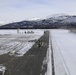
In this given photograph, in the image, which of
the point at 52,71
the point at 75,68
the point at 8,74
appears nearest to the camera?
the point at 8,74

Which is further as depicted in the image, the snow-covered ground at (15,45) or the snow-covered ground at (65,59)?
the snow-covered ground at (15,45)

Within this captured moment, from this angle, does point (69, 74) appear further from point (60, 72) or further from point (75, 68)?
point (75, 68)

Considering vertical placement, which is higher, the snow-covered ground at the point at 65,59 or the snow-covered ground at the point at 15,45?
the snow-covered ground at the point at 65,59

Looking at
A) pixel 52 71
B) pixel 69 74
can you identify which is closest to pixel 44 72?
pixel 52 71

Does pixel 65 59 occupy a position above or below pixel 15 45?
above

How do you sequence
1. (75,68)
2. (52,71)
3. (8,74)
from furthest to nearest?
1. (75,68)
2. (52,71)
3. (8,74)

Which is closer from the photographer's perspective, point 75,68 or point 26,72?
A: point 26,72

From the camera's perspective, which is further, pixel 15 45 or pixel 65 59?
pixel 15 45

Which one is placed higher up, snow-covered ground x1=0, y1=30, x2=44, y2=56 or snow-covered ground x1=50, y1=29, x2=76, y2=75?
snow-covered ground x1=50, y1=29, x2=76, y2=75

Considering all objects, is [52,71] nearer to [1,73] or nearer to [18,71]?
[18,71]

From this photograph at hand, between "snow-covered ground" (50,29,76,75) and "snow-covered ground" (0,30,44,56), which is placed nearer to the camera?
"snow-covered ground" (50,29,76,75)
